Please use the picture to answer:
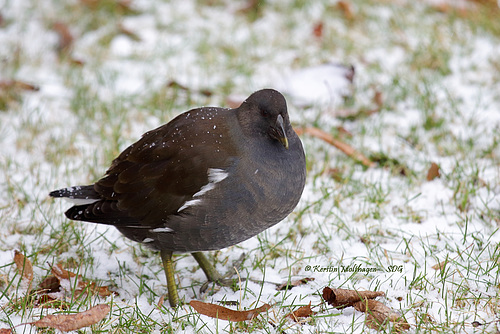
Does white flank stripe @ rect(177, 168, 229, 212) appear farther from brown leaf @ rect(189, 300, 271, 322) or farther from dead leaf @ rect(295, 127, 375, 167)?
dead leaf @ rect(295, 127, 375, 167)

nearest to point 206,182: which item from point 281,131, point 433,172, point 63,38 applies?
point 281,131

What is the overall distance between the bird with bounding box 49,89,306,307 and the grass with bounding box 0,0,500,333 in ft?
1.13

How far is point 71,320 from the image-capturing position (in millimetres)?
2721

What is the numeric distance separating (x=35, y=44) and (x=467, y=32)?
14.9 ft

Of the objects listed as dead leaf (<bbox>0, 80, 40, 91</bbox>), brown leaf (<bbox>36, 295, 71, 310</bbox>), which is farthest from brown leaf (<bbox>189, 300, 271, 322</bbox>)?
dead leaf (<bbox>0, 80, 40, 91</bbox>)

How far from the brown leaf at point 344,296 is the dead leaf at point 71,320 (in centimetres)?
114

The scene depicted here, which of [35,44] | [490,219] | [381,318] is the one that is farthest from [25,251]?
[35,44]

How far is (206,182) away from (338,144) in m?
1.79

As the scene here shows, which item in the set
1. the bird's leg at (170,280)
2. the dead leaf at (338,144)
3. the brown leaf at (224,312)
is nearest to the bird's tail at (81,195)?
the bird's leg at (170,280)

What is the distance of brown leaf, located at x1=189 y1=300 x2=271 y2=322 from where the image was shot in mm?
2811

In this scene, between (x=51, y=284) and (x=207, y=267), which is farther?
(x=207, y=267)

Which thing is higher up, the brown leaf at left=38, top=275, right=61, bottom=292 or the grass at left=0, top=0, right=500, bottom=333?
the grass at left=0, top=0, right=500, bottom=333

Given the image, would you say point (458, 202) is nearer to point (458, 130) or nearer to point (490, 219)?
point (490, 219)

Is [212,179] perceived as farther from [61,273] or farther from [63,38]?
[63,38]
